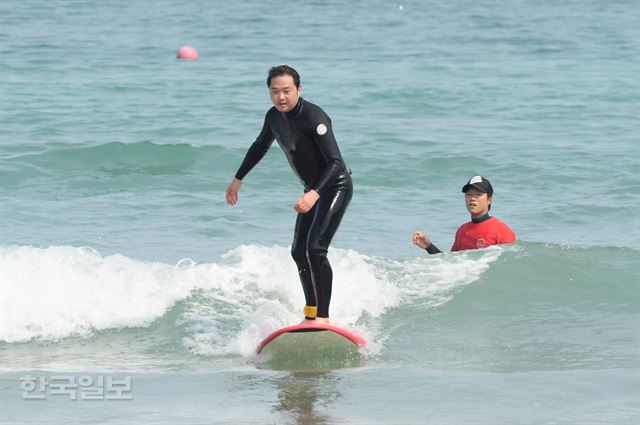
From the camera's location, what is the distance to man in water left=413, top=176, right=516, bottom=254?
9117 mm

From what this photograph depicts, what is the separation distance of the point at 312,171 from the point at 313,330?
38.3 inches

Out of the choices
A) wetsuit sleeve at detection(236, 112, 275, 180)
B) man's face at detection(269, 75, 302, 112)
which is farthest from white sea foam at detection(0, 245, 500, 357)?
man's face at detection(269, 75, 302, 112)

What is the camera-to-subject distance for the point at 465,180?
49.3ft

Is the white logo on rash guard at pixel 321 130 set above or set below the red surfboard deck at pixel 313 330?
above

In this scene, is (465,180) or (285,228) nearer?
(285,228)

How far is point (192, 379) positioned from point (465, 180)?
8.64 metres

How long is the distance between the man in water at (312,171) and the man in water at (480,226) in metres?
2.18

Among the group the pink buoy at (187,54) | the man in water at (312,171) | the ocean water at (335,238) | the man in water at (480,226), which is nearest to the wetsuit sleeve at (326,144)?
the man in water at (312,171)

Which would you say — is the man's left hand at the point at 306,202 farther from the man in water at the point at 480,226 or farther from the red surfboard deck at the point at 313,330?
the man in water at the point at 480,226

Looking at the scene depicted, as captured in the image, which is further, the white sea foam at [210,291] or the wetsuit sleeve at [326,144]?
the white sea foam at [210,291]

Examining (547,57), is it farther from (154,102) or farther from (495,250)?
(495,250)

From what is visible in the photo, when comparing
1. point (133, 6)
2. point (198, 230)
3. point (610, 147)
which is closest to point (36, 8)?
point (133, 6)

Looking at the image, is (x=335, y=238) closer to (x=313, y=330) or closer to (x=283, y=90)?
(x=313, y=330)

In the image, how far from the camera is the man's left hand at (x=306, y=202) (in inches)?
258
